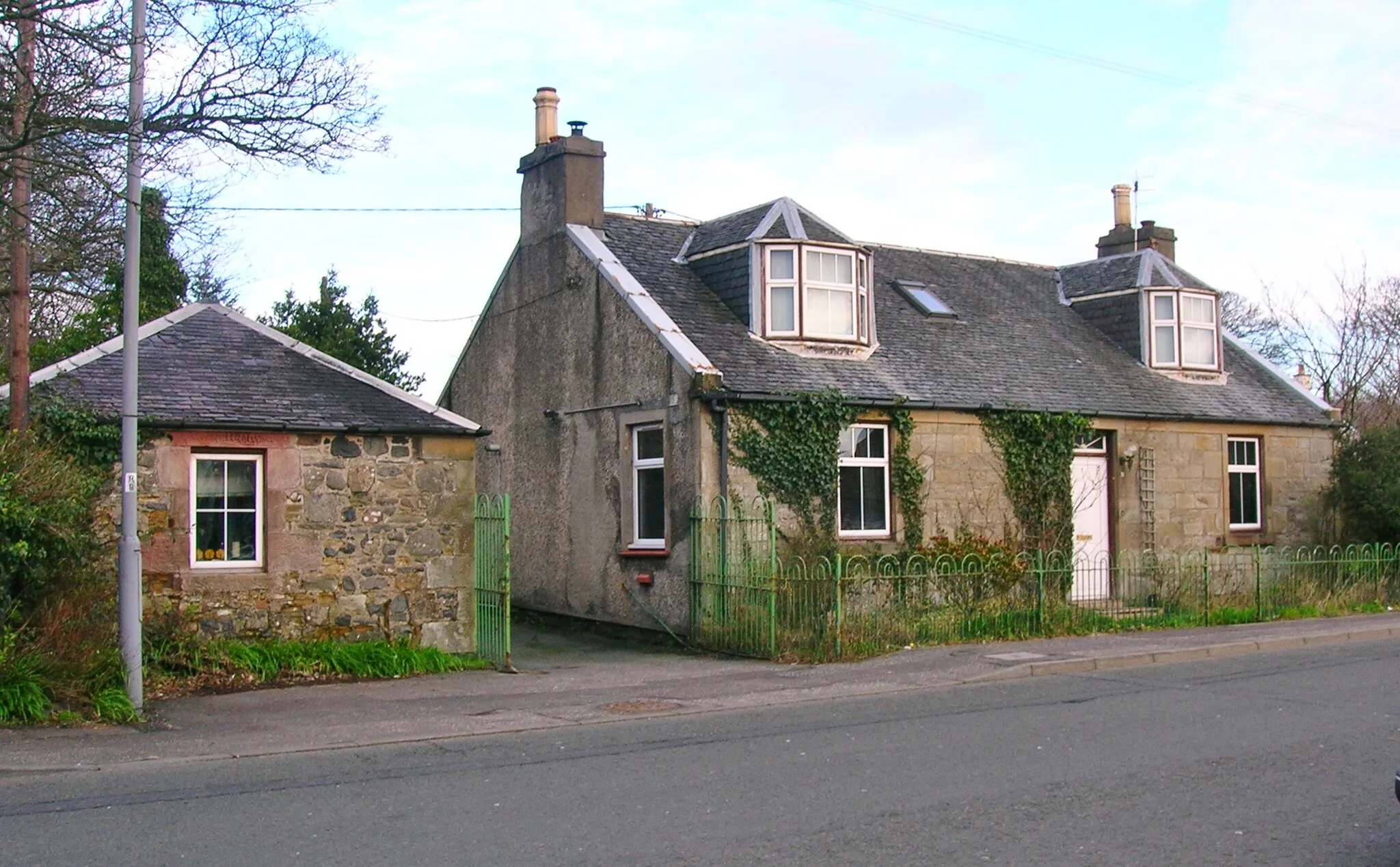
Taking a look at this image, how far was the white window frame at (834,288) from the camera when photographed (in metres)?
19.9

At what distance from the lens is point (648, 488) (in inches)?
762

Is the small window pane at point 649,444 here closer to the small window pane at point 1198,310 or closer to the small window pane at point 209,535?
the small window pane at point 209,535

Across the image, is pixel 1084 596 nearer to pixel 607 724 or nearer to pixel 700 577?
pixel 700 577

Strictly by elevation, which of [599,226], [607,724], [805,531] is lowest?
[607,724]

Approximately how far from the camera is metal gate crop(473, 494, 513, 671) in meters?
15.7

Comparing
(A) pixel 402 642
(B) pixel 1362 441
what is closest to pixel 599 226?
(A) pixel 402 642

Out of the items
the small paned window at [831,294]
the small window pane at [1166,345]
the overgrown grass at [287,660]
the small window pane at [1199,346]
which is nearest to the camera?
the overgrown grass at [287,660]

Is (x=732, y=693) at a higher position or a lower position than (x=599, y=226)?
lower

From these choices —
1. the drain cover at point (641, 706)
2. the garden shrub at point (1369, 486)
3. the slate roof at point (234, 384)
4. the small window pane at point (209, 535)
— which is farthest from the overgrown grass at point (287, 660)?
the garden shrub at point (1369, 486)

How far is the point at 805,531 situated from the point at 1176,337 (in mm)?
10324

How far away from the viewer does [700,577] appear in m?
17.7

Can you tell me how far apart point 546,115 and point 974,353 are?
8.35 m

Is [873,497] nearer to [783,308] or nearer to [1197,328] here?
[783,308]

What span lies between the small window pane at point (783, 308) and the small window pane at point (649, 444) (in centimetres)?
248
